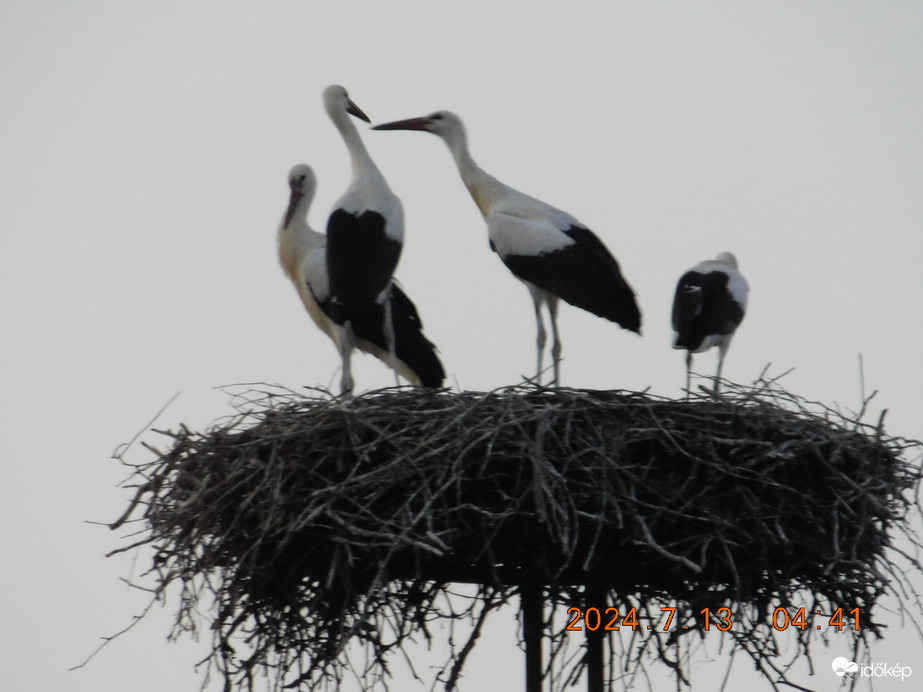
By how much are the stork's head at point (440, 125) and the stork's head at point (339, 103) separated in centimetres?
19

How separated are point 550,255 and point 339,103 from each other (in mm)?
1421

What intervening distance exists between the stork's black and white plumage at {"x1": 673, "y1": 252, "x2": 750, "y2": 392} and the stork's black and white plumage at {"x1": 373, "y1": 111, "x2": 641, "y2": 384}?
394 millimetres

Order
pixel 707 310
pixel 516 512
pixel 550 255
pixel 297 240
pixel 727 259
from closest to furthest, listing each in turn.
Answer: pixel 516 512 < pixel 550 255 < pixel 707 310 < pixel 297 240 < pixel 727 259

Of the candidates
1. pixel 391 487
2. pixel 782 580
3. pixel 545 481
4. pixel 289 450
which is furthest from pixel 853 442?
pixel 289 450

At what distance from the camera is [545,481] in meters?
4.87

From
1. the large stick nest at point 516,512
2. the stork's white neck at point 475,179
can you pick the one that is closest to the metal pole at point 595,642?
the large stick nest at point 516,512

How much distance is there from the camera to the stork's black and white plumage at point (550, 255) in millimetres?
6691

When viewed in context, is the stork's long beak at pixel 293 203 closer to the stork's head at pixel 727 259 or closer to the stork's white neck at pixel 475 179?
the stork's white neck at pixel 475 179

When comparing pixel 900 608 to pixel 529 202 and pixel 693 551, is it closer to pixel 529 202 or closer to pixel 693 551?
pixel 693 551

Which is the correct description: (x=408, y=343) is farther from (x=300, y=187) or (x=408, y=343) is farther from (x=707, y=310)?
(x=707, y=310)

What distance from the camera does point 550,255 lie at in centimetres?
685

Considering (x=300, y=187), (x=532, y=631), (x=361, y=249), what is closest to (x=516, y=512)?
(x=532, y=631)

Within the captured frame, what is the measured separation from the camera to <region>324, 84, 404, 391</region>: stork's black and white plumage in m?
6.62

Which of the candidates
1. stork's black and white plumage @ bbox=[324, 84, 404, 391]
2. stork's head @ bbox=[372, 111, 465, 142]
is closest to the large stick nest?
stork's black and white plumage @ bbox=[324, 84, 404, 391]
